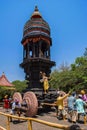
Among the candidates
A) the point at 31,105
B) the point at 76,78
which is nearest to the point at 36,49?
the point at 31,105

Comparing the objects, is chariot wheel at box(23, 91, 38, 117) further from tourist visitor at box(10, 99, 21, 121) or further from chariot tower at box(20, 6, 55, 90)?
chariot tower at box(20, 6, 55, 90)

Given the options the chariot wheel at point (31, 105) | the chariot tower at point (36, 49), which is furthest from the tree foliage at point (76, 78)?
the chariot wheel at point (31, 105)

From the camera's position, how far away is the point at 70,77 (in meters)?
31.4

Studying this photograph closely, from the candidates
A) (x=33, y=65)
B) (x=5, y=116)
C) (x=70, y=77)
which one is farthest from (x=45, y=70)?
(x=70, y=77)

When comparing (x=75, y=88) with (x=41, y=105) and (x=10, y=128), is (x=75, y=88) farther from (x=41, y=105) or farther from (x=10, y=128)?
(x=10, y=128)

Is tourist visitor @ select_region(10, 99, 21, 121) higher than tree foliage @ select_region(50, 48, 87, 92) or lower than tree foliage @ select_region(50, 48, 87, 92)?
lower

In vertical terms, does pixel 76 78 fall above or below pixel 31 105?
above

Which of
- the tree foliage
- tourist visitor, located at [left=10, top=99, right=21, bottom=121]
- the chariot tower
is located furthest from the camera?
the tree foliage

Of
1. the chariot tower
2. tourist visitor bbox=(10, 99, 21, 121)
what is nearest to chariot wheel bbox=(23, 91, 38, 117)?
tourist visitor bbox=(10, 99, 21, 121)

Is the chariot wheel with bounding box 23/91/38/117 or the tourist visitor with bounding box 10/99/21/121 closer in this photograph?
the tourist visitor with bounding box 10/99/21/121

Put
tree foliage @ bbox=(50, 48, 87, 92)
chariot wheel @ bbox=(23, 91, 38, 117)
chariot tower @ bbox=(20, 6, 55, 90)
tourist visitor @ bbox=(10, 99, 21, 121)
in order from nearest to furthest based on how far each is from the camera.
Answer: tourist visitor @ bbox=(10, 99, 21, 121) → chariot wheel @ bbox=(23, 91, 38, 117) → chariot tower @ bbox=(20, 6, 55, 90) → tree foliage @ bbox=(50, 48, 87, 92)

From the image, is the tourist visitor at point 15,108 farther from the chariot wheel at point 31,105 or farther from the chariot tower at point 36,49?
the chariot tower at point 36,49

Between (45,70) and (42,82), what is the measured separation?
1.82 metres

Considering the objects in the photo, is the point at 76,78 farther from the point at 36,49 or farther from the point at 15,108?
the point at 15,108
